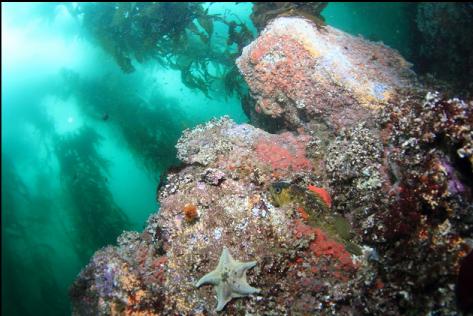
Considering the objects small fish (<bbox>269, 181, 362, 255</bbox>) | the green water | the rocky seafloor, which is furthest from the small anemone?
the green water

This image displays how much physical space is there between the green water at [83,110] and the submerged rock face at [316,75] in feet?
12.1

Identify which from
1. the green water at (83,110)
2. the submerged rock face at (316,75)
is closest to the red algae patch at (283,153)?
the submerged rock face at (316,75)

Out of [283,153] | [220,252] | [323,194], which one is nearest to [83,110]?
[283,153]

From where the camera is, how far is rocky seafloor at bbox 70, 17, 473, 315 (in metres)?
3.02

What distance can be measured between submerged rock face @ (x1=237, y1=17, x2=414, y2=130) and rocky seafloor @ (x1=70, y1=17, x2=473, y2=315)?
20 mm

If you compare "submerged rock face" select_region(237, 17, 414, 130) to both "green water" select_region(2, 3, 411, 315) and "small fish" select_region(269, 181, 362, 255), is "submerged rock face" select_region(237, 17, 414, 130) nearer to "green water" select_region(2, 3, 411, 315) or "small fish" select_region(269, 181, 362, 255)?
"small fish" select_region(269, 181, 362, 255)

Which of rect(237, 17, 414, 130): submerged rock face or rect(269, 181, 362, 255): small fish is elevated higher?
rect(237, 17, 414, 130): submerged rock face

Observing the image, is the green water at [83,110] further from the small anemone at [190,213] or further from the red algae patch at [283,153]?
the small anemone at [190,213]

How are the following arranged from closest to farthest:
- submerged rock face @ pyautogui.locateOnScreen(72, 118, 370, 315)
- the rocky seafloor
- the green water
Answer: the rocky seafloor < submerged rock face @ pyautogui.locateOnScreen(72, 118, 370, 315) < the green water

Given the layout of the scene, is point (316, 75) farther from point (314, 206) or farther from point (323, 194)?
point (314, 206)

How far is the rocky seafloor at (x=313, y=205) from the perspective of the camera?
9.91 feet

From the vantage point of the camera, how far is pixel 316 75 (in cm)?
479

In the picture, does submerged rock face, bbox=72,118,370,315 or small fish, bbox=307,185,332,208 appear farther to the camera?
small fish, bbox=307,185,332,208

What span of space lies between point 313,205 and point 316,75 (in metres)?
2.09
